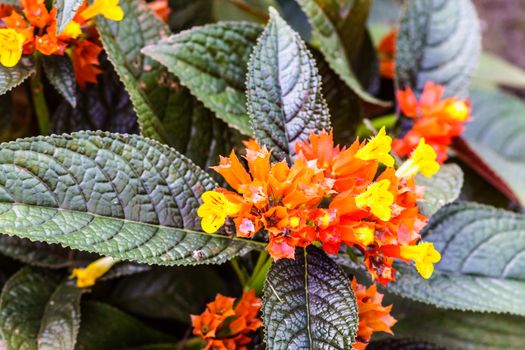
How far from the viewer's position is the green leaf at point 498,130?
111 cm

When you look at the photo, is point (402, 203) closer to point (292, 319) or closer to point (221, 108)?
point (292, 319)

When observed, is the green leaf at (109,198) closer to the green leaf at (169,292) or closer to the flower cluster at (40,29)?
A: the flower cluster at (40,29)

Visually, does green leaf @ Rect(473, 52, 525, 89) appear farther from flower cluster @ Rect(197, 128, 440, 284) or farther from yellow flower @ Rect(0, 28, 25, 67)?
yellow flower @ Rect(0, 28, 25, 67)

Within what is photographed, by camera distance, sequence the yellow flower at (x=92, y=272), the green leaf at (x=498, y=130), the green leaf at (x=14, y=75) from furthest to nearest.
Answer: the green leaf at (x=498, y=130) < the yellow flower at (x=92, y=272) < the green leaf at (x=14, y=75)

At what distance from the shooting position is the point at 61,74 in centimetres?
67

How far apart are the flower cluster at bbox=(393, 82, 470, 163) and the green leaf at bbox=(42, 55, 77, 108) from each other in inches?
16.3

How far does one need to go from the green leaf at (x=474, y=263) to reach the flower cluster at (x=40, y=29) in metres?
0.43

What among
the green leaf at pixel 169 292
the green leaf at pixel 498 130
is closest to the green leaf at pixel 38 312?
the green leaf at pixel 169 292

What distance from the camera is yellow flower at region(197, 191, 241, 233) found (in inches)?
21.0

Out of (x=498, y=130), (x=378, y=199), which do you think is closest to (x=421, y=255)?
(x=378, y=199)

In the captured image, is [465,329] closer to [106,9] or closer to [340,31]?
[340,31]

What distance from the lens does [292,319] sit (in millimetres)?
557

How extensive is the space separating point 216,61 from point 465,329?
1.72 feet

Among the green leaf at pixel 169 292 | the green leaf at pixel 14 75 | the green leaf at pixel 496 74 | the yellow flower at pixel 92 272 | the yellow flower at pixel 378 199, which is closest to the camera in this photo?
the yellow flower at pixel 378 199
